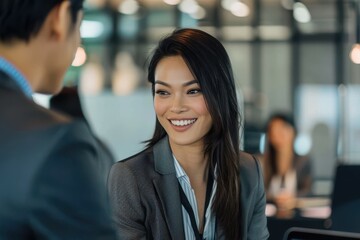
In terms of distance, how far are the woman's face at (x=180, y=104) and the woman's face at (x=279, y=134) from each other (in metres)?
5.54

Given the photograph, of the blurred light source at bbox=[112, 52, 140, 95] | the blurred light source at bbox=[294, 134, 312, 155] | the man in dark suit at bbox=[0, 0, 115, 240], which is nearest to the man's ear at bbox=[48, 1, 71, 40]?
the man in dark suit at bbox=[0, 0, 115, 240]

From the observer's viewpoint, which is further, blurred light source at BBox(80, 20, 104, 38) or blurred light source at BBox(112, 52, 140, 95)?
blurred light source at BBox(80, 20, 104, 38)

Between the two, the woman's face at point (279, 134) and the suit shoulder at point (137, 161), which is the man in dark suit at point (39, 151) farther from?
the woman's face at point (279, 134)

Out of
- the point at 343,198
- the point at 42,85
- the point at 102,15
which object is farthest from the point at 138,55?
the point at 42,85

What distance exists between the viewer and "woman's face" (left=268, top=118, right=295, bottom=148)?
7902 millimetres

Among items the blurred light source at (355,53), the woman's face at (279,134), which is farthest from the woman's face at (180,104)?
the blurred light source at (355,53)

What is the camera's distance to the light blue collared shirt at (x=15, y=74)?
1.12 metres

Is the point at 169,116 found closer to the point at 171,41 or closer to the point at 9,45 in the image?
the point at 171,41

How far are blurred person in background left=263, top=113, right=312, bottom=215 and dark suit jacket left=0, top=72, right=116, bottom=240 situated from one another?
20.5 ft

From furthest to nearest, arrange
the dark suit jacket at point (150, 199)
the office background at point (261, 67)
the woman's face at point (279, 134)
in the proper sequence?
the office background at point (261, 67), the woman's face at point (279, 134), the dark suit jacket at point (150, 199)

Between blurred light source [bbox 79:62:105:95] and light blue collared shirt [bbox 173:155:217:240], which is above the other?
blurred light source [bbox 79:62:105:95]

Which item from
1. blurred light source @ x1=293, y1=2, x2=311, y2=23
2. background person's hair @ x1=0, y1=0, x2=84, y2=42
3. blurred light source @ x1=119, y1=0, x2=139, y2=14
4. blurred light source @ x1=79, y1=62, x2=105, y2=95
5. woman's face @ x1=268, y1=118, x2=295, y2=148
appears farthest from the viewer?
blurred light source @ x1=119, y1=0, x2=139, y2=14

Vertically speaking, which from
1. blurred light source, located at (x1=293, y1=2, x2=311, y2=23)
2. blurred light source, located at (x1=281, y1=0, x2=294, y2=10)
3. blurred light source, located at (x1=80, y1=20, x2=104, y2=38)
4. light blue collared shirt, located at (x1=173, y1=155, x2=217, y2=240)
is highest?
blurred light source, located at (x1=281, y1=0, x2=294, y2=10)

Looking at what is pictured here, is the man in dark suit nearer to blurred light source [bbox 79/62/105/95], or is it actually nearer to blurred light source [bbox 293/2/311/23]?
blurred light source [bbox 79/62/105/95]
